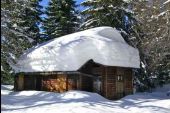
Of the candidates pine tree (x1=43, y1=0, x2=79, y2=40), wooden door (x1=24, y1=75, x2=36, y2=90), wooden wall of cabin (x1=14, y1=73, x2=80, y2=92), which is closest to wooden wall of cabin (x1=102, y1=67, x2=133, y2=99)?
wooden wall of cabin (x1=14, y1=73, x2=80, y2=92)

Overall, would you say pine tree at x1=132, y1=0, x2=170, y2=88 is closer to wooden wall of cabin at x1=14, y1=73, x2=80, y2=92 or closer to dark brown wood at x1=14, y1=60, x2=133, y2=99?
dark brown wood at x1=14, y1=60, x2=133, y2=99

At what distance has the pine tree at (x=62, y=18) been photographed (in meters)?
45.2

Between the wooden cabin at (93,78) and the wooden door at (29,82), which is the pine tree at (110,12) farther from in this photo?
the wooden door at (29,82)

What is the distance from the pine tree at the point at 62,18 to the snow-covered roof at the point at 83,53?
42.1ft

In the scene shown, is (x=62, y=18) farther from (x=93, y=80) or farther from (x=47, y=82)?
(x=93, y=80)

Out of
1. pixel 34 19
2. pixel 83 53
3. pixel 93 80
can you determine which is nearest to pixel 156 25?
pixel 83 53

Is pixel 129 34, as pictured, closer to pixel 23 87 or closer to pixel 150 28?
pixel 150 28

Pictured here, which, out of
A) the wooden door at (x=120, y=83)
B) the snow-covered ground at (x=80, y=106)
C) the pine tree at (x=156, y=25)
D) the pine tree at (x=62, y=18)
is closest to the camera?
the snow-covered ground at (x=80, y=106)

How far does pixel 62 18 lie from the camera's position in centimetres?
4453

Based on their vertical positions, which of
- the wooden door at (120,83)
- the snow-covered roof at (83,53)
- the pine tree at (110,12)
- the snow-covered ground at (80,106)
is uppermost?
the pine tree at (110,12)

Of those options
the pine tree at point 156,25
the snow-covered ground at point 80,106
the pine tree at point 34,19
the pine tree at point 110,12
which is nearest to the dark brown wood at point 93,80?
the snow-covered ground at point 80,106

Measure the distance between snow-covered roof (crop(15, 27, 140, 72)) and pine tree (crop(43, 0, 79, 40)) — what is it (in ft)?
42.1

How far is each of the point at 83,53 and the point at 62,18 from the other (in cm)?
1676

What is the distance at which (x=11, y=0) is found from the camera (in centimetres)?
2459
